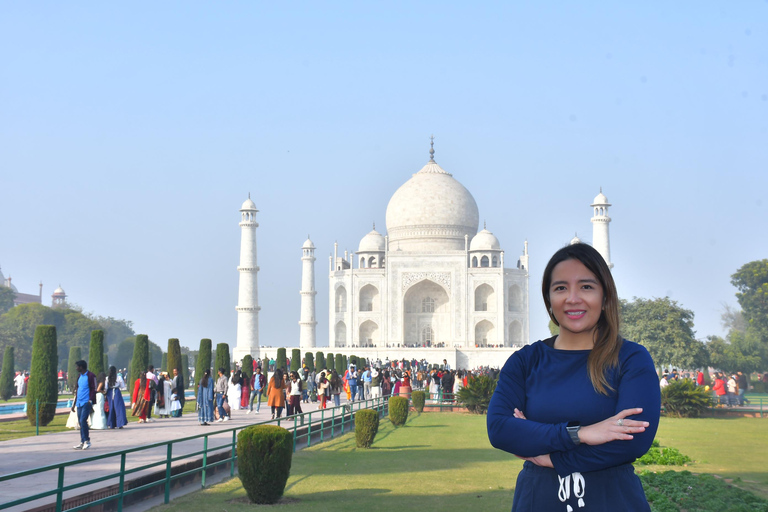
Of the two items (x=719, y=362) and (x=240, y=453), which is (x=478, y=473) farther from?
(x=719, y=362)

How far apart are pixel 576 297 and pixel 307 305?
41.5m

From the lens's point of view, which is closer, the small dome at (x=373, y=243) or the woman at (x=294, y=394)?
the woman at (x=294, y=394)

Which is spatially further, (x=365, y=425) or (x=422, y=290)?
(x=422, y=290)

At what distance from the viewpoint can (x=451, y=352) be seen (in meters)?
38.4

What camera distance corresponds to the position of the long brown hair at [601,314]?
224 centimetres

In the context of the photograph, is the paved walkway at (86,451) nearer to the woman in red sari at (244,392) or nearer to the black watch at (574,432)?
the woman in red sari at (244,392)

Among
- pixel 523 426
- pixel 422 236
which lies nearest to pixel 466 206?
pixel 422 236

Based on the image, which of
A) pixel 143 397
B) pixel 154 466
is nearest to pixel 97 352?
pixel 143 397

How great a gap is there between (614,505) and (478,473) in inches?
268

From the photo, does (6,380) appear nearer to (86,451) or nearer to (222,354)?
(222,354)

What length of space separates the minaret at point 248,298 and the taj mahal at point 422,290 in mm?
45

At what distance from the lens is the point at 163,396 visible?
1476 centimetres

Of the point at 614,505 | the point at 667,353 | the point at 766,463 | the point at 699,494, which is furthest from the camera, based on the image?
the point at 667,353

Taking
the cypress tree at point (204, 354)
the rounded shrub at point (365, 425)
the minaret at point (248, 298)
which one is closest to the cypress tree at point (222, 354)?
the cypress tree at point (204, 354)
